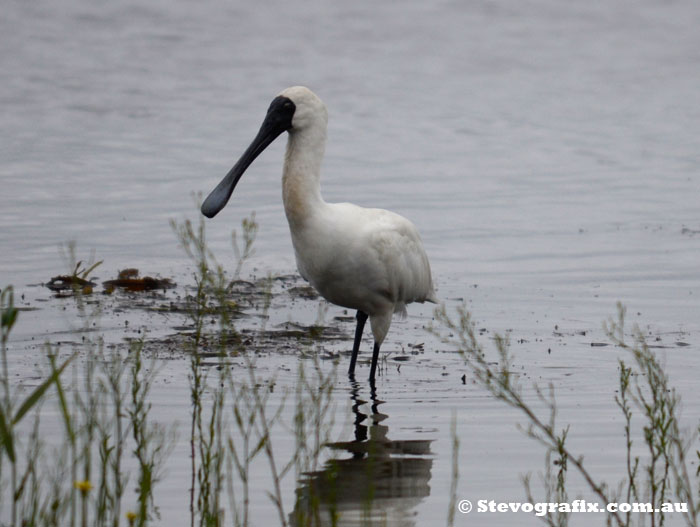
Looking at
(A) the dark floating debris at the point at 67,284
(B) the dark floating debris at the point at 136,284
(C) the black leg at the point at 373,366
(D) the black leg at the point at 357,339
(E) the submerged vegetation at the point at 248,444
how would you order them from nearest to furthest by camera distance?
1. (E) the submerged vegetation at the point at 248,444
2. (C) the black leg at the point at 373,366
3. (D) the black leg at the point at 357,339
4. (A) the dark floating debris at the point at 67,284
5. (B) the dark floating debris at the point at 136,284

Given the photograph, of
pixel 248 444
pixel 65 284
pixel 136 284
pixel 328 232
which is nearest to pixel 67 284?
pixel 65 284

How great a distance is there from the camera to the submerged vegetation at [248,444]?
466 cm

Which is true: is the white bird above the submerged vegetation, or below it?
above

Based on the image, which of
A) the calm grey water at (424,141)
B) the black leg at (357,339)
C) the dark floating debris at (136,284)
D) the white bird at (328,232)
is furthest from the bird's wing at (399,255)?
the dark floating debris at (136,284)

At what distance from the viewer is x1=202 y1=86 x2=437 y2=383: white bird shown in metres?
8.10

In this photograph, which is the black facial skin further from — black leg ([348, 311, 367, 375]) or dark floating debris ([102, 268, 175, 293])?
dark floating debris ([102, 268, 175, 293])

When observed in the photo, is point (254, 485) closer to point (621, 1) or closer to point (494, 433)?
point (494, 433)

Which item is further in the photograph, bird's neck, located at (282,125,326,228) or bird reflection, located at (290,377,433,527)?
bird's neck, located at (282,125,326,228)

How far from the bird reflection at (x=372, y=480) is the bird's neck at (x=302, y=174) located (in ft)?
4.11

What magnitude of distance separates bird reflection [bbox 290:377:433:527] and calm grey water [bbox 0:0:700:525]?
14 centimetres

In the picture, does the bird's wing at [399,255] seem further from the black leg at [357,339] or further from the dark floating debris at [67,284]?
the dark floating debris at [67,284]

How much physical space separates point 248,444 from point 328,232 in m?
1.62

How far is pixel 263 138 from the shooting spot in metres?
8.69

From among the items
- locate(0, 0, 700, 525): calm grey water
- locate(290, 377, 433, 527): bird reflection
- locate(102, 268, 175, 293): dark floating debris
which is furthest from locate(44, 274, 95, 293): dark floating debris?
locate(290, 377, 433, 527): bird reflection
